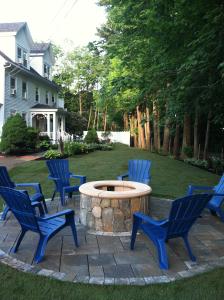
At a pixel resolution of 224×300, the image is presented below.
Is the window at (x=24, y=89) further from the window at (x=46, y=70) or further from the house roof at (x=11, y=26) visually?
the window at (x=46, y=70)

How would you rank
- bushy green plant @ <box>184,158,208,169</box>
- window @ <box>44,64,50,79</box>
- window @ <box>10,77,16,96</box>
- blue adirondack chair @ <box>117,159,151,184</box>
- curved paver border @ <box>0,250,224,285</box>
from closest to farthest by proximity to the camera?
curved paver border @ <box>0,250,224,285</box>
blue adirondack chair @ <box>117,159,151,184</box>
bushy green plant @ <box>184,158,208,169</box>
window @ <box>10,77,16,96</box>
window @ <box>44,64,50,79</box>

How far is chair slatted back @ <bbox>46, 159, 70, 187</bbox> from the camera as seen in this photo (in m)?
7.38

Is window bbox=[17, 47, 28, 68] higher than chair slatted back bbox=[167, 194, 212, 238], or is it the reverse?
window bbox=[17, 47, 28, 68]

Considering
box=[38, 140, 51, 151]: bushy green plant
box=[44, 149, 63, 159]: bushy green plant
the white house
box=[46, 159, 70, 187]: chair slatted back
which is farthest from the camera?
the white house

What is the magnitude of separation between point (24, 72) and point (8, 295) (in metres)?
20.9

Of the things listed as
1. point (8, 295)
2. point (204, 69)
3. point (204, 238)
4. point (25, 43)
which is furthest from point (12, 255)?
point (25, 43)

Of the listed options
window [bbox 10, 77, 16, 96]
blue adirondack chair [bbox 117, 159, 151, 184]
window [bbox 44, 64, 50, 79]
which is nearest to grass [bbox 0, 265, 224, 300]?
blue adirondack chair [bbox 117, 159, 151, 184]

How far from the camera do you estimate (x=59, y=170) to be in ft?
24.9

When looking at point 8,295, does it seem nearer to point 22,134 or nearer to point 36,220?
point 36,220

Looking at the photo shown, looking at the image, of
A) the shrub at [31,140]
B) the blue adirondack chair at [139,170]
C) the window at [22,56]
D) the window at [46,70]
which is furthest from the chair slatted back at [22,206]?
the window at [46,70]

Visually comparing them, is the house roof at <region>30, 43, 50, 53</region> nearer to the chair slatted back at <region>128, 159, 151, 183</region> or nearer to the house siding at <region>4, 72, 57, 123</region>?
the house siding at <region>4, 72, 57, 123</region>

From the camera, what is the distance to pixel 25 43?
955 inches

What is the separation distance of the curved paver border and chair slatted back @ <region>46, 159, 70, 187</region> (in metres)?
3.27

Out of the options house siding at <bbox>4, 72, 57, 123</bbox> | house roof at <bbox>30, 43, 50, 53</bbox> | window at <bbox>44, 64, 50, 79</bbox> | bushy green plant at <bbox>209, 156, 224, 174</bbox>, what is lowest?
bushy green plant at <bbox>209, 156, 224, 174</bbox>
